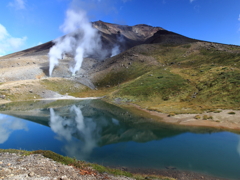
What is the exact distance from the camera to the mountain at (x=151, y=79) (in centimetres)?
5209

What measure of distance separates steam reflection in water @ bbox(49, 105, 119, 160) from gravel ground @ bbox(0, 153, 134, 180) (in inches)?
235

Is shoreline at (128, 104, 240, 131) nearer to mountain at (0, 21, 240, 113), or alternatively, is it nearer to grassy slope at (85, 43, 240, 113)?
grassy slope at (85, 43, 240, 113)

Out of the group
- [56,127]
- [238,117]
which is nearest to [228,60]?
[238,117]

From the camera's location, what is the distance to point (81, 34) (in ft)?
648

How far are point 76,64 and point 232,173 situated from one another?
126 meters

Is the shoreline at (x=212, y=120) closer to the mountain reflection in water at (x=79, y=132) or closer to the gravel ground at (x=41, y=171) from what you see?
the mountain reflection in water at (x=79, y=132)

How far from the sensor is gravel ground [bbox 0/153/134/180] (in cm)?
1081

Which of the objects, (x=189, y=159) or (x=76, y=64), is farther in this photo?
(x=76, y=64)

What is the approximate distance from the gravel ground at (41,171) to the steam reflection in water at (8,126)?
Answer: 15458 millimetres

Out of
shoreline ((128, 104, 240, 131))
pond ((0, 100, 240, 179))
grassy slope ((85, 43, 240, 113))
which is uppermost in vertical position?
grassy slope ((85, 43, 240, 113))

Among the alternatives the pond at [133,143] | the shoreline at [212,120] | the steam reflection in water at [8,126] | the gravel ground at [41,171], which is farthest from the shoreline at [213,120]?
the steam reflection in water at [8,126]

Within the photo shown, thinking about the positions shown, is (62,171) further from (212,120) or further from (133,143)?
(212,120)

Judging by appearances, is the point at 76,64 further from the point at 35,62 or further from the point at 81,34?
the point at 81,34

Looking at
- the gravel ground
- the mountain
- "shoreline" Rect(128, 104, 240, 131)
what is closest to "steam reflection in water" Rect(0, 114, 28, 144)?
the gravel ground
